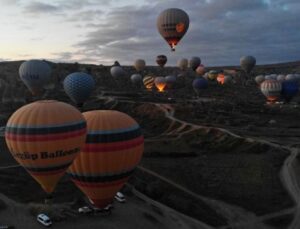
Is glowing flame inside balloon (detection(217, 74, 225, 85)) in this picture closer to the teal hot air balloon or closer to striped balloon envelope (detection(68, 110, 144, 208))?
the teal hot air balloon

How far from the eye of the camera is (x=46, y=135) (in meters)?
33.8

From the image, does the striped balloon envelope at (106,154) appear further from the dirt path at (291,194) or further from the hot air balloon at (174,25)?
the hot air balloon at (174,25)

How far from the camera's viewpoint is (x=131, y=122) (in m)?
35.8

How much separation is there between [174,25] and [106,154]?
5145 centimetres

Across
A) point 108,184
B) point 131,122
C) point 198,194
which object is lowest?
point 198,194

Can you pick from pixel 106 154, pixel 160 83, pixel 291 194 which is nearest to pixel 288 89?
pixel 160 83

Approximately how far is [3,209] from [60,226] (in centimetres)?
670

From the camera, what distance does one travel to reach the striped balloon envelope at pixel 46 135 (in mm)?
33812

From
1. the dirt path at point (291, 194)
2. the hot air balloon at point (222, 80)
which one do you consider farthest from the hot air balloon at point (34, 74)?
the hot air balloon at point (222, 80)

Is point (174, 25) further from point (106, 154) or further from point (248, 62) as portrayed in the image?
point (248, 62)

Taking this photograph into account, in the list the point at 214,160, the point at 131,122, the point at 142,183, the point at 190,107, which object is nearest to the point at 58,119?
the point at 131,122

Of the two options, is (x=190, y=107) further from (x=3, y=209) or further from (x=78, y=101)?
(x=3, y=209)

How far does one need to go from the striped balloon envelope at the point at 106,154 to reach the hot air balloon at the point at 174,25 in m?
48.6

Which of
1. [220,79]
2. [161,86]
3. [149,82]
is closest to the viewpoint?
[161,86]
